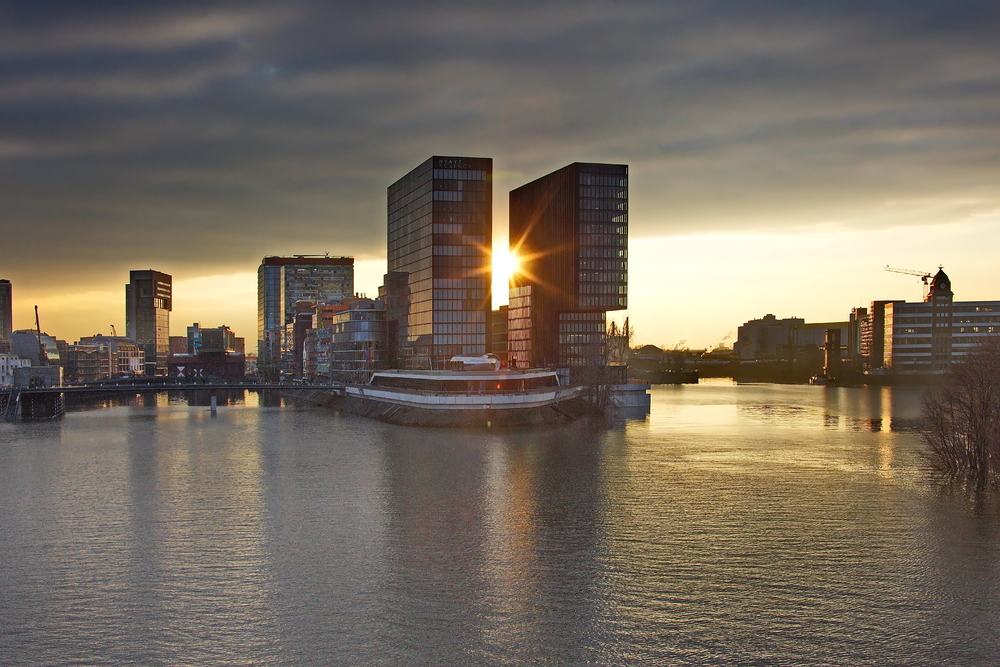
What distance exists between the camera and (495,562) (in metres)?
39.8

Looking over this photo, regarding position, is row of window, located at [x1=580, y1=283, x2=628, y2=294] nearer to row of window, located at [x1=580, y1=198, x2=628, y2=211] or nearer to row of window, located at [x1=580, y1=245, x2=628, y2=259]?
row of window, located at [x1=580, y1=245, x2=628, y2=259]

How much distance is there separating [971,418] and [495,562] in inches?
1484

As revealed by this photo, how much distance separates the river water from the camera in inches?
1177

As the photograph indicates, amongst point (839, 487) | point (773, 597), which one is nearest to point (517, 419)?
point (839, 487)

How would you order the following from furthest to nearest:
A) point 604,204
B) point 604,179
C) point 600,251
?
point 600,251, point 604,204, point 604,179

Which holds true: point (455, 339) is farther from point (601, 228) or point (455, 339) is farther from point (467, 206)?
point (601, 228)

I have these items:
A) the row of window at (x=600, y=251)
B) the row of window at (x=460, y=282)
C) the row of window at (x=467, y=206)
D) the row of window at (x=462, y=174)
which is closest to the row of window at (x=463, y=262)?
the row of window at (x=460, y=282)

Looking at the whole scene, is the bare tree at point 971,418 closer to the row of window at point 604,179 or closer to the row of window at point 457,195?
the row of window at point 457,195

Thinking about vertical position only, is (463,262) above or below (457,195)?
below

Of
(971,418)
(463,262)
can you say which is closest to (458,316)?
(463,262)

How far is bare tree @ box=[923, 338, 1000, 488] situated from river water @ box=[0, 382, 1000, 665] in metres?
3.19

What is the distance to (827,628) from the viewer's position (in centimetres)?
3127

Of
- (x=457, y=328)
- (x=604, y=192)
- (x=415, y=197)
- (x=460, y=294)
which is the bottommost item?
(x=457, y=328)

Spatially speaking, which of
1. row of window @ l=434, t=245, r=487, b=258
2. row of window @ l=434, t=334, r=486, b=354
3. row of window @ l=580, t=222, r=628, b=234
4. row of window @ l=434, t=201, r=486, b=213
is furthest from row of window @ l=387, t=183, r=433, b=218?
row of window @ l=580, t=222, r=628, b=234
